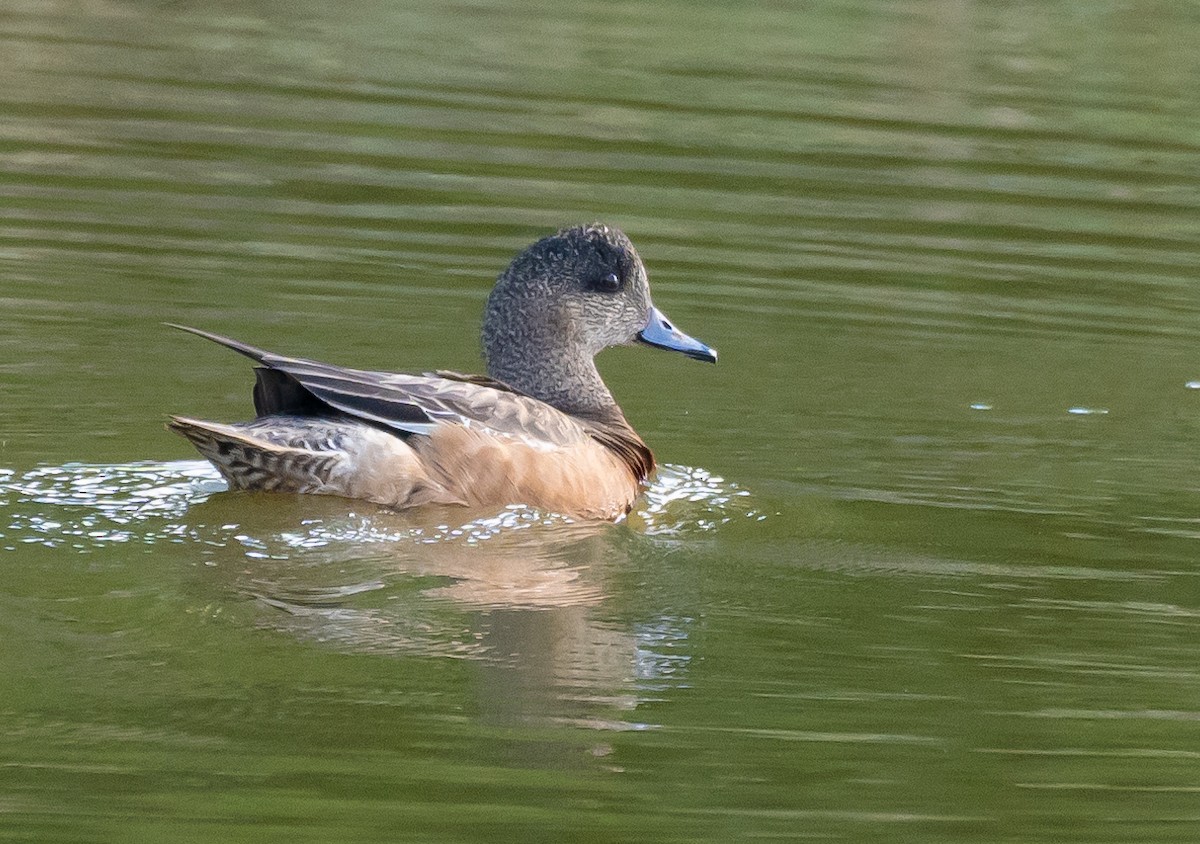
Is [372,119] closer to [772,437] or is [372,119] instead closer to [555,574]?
[772,437]

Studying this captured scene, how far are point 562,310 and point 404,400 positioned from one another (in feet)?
4.02

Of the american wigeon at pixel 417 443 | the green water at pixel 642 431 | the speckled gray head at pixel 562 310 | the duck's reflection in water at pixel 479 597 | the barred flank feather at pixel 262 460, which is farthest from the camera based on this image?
the speckled gray head at pixel 562 310

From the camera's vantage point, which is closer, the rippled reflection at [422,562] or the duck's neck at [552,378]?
the rippled reflection at [422,562]

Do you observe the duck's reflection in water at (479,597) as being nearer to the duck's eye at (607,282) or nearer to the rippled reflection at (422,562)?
the rippled reflection at (422,562)

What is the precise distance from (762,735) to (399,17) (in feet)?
40.1

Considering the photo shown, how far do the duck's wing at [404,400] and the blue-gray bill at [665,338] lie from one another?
3.31 ft

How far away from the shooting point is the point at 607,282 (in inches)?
316

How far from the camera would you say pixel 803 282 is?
35.0ft

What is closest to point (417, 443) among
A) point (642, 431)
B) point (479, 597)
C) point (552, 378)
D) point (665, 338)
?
point (479, 597)

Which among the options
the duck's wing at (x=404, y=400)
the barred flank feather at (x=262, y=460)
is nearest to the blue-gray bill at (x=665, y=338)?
the duck's wing at (x=404, y=400)

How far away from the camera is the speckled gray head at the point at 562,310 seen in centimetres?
794

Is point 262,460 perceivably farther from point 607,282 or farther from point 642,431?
point 642,431

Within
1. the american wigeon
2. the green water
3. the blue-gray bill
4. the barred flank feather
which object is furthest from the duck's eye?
the barred flank feather

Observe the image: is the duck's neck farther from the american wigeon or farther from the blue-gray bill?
the blue-gray bill
